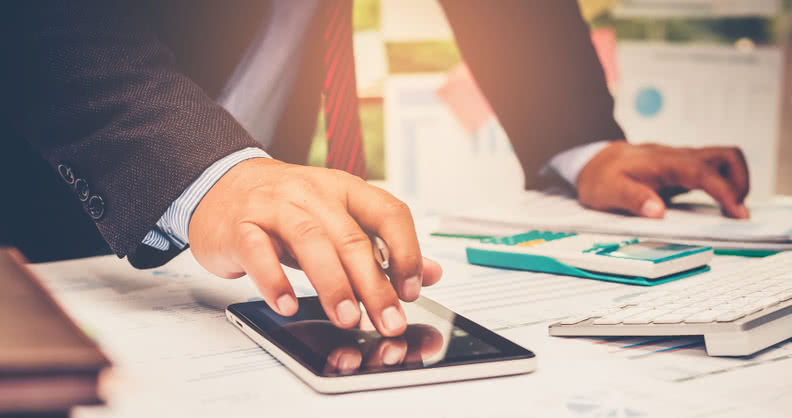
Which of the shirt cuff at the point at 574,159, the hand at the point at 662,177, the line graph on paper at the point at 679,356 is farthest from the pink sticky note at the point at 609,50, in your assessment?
the line graph on paper at the point at 679,356

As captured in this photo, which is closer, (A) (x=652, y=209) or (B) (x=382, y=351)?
(B) (x=382, y=351)

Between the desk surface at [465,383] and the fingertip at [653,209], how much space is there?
309 millimetres

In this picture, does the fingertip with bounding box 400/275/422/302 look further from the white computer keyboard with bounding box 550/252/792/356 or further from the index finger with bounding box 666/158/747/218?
the index finger with bounding box 666/158/747/218

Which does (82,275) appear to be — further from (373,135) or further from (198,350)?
(373,135)

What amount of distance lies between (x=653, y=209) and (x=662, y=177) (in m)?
0.11

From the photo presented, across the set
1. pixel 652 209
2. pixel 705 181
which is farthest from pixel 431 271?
pixel 705 181

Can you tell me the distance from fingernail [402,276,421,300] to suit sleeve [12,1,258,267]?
0.19 m

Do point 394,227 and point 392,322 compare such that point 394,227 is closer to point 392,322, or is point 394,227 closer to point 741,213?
point 392,322

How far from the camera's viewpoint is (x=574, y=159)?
1.07 m

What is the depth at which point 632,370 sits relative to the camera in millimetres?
367

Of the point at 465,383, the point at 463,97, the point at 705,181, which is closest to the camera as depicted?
the point at 465,383

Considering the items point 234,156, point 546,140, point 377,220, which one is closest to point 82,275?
point 234,156

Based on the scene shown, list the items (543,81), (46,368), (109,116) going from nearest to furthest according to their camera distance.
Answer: (46,368) → (109,116) → (543,81)

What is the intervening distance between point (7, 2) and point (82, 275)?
0.82 feet
